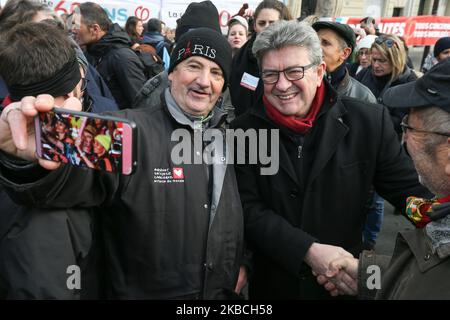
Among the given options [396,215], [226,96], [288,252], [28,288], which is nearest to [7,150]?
[28,288]

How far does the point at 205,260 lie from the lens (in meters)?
1.76

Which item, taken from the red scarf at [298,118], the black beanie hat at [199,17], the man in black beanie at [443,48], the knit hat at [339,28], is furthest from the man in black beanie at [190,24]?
the man in black beanie at [443,48]

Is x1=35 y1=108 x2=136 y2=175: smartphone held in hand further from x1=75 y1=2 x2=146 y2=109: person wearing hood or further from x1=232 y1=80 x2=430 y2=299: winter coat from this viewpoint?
x1=75 y1=2 x2=146 y2=109: person wearing hood

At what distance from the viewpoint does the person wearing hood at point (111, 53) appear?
3.97 metres

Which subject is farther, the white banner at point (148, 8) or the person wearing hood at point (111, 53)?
the white banner at point (148, 8)

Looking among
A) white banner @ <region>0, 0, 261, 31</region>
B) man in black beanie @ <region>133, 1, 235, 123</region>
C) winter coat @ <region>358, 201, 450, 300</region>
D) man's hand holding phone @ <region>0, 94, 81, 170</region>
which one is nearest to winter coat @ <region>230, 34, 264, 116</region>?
man in black beanie @ <region>133, 1, 235, 123</region>

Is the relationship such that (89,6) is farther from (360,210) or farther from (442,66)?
(442,66)

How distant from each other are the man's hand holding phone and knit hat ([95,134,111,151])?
0.65 feet

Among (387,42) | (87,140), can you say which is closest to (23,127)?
(87,140)

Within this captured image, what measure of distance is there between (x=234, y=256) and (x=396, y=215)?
13.1 feet

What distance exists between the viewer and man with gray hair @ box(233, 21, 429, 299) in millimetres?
1996

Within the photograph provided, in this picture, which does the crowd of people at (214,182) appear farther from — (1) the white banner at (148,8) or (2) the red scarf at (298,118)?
(1) the white banner at (148,8)

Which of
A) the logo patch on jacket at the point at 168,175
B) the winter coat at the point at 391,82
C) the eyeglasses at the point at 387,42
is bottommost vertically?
the winter coat at the point at 391,82

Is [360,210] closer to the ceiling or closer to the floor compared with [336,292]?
closer to the ceiling
